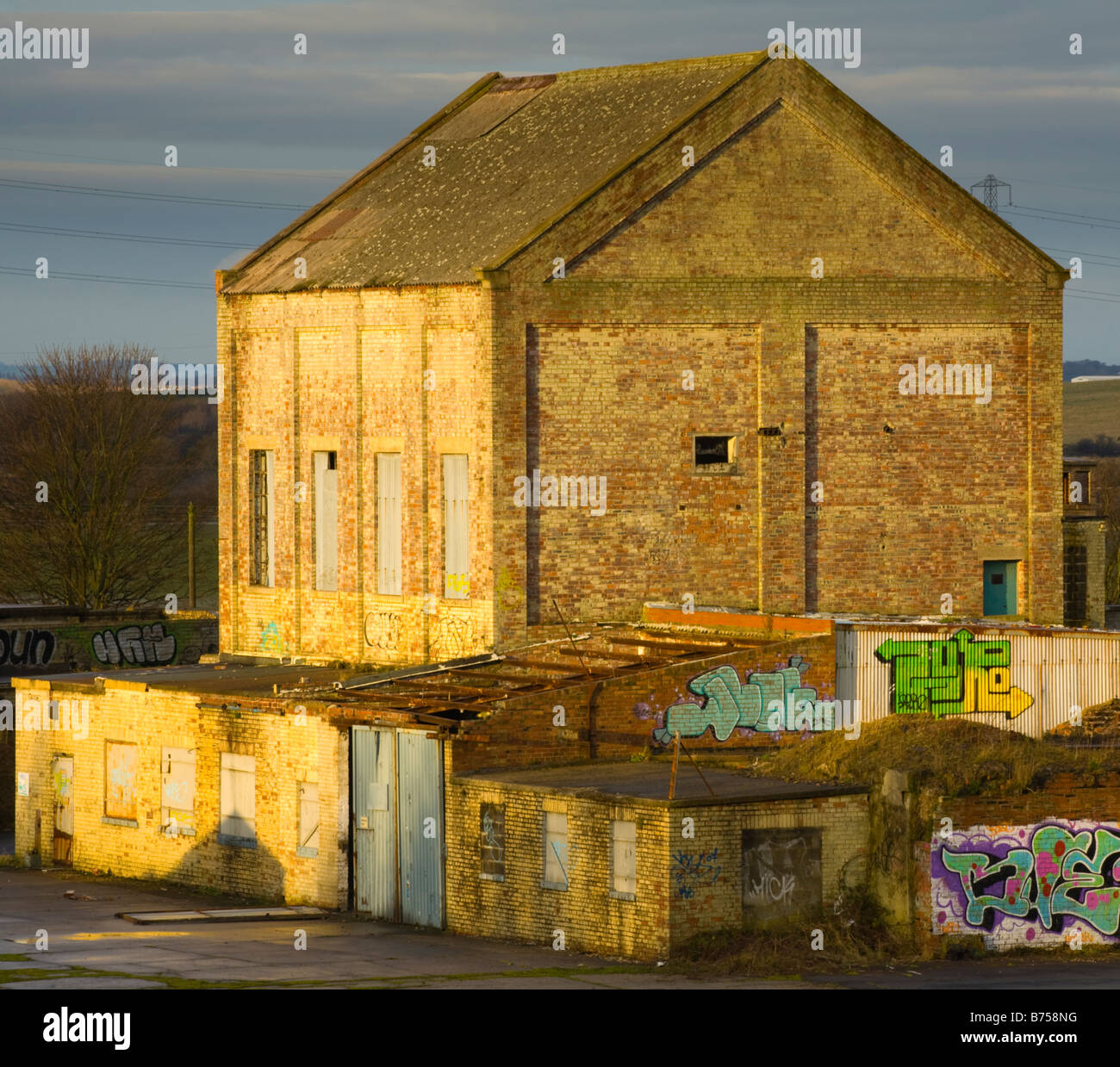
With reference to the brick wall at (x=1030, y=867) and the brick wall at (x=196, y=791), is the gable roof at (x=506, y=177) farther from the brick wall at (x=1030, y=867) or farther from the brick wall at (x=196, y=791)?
the brick wall at (x=1030, y=867)

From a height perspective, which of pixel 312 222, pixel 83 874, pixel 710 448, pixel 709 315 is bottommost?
pixel 83 874

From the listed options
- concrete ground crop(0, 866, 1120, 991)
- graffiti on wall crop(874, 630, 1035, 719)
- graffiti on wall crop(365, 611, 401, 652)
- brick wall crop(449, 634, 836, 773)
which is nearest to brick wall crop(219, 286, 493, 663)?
graffiti on wall crop(365, 611, 401, 652)

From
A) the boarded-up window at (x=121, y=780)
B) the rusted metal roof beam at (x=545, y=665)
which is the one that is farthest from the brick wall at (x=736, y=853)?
the boarded-up window at (x=121, y=780)

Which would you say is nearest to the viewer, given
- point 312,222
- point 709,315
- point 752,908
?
point 752,908

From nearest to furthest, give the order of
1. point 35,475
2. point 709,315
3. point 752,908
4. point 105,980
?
point 105,980 → point 752,908 → point 709,315 → point 35,475

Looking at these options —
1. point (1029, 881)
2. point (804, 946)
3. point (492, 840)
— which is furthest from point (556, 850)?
point (1029, 881)

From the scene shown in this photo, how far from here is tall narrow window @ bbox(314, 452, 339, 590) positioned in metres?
38.9

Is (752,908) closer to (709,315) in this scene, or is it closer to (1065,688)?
(1065,688)

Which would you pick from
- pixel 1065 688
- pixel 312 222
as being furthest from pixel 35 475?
pixel 1065 688

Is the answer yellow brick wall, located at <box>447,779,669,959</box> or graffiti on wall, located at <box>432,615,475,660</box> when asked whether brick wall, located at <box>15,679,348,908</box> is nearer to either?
yellow brick wall, located at <box>447,779,669,959</box>

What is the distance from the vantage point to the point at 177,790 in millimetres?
35156

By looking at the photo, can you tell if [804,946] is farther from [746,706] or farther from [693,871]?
[746,706]

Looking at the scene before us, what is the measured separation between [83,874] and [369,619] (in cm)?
677

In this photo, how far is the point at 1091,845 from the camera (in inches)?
1081
